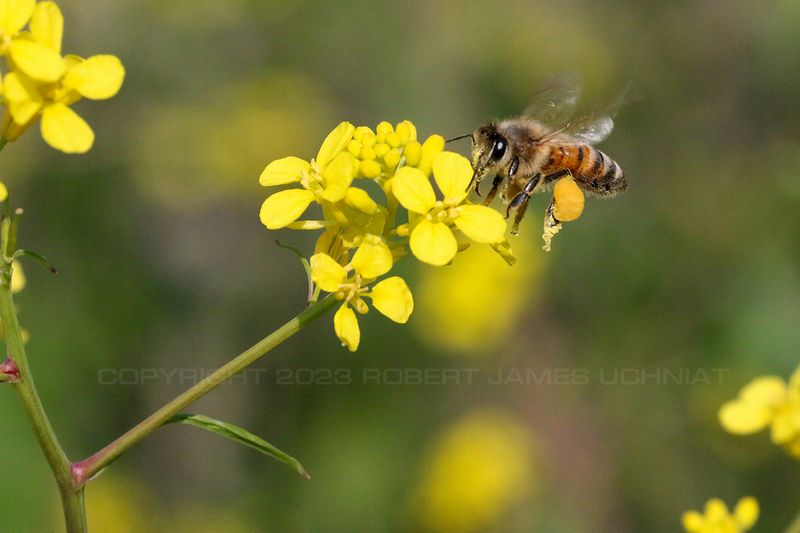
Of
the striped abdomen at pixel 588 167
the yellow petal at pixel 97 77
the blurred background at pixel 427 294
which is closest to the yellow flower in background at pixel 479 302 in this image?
the blurred background at pixel 427 294

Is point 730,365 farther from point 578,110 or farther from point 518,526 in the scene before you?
point 578,110

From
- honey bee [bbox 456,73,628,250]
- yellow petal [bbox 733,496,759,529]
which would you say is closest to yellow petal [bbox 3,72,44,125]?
honey bee [bbox 456,73,628,250]

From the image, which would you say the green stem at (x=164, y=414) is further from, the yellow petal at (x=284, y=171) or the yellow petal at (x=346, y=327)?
the yellow petal at (x=284, y=171)

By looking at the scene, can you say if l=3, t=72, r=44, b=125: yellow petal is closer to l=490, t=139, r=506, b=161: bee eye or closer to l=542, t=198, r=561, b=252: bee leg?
l=542, t=198, r=561, b=252: bee leg

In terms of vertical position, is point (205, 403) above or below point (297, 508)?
above

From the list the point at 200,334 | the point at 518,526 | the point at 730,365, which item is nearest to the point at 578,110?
the point at 730,365

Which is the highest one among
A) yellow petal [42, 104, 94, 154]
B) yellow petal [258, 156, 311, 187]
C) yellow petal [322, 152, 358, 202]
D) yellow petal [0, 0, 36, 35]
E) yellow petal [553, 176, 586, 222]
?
yellow petal [553, 176, 586, 222]
